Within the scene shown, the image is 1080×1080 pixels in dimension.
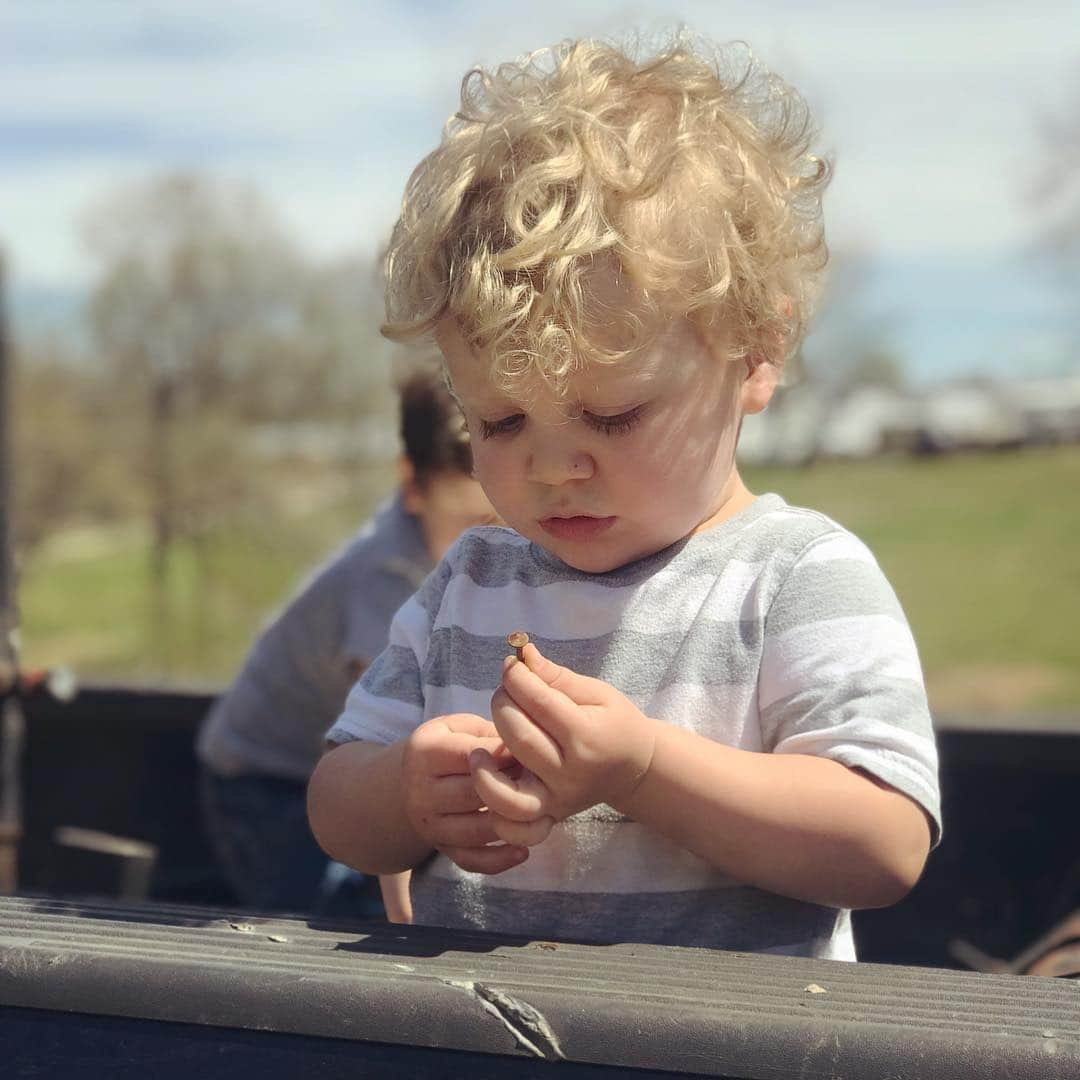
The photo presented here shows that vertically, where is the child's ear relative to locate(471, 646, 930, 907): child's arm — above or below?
above

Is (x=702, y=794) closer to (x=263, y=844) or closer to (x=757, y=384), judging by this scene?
(x=757, y=384)

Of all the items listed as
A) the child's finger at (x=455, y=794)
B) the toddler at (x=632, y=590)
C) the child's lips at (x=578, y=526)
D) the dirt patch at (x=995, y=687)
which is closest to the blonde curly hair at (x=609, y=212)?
the toddler at (x=632, y=590)

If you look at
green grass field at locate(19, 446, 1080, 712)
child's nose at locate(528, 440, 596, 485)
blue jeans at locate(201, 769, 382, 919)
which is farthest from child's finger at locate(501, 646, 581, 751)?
green grass field at locate(19, 446, 1080, 712)

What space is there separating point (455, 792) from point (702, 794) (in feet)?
0.71

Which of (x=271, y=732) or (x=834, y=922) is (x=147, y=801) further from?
(x=834, y=922)

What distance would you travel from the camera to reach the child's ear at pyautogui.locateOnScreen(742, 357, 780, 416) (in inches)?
60.7

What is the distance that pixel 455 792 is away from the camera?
4.44ft

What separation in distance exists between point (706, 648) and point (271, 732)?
1837mm

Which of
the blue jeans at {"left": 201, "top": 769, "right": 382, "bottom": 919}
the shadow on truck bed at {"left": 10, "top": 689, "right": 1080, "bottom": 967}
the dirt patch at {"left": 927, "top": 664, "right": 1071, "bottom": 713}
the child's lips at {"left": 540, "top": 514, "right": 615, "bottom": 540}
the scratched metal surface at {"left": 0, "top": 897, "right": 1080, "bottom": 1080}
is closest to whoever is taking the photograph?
the scratched metal surface at {"left": 0, "top": 897, "right": 1080, "bottom": 1080}

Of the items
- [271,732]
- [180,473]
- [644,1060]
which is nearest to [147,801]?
[271,732]

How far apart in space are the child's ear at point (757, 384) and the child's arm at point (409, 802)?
0.43 m

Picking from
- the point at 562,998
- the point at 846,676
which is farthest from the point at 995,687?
the point at 562,998

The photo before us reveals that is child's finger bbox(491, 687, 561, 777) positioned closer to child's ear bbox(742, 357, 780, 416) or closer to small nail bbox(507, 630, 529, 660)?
small nail bbox(507, 630, 529, 660)

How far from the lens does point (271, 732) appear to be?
10.3 ft
